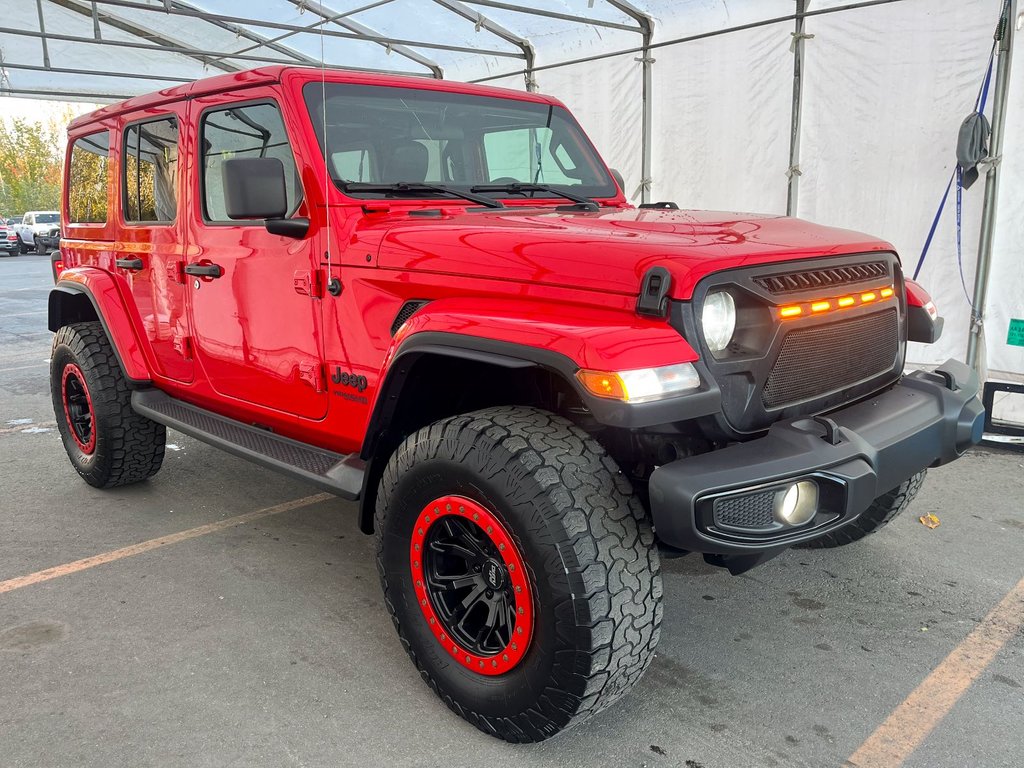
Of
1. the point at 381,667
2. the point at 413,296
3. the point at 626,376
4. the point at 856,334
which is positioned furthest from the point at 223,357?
the point at 856,334

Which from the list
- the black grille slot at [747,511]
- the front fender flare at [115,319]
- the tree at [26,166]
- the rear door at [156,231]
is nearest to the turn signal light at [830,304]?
the black grille slot at [747,511]

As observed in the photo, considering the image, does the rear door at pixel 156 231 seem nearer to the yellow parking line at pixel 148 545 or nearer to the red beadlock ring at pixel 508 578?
the yellow parking line at pixel 148 545

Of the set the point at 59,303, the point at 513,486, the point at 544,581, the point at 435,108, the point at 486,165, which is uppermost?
the point at 435,108

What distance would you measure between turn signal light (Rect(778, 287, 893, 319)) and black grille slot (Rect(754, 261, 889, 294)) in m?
0.04

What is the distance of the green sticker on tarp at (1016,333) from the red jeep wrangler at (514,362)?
2.79 metres

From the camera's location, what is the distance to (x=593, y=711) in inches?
83.8

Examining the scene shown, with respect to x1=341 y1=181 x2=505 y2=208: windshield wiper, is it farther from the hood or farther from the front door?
the front door

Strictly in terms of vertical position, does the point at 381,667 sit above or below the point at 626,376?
below

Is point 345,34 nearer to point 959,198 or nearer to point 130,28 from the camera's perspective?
point 130,28

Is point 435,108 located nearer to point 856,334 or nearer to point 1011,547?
point 856,334

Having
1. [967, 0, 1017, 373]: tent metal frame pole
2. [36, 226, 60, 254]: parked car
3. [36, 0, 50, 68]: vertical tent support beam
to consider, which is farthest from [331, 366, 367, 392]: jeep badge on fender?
[36, 226, 60, 254]: parked car

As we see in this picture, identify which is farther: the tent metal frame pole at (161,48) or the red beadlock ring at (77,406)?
the tent metal frame pole at (161,48)

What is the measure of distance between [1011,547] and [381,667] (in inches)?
111

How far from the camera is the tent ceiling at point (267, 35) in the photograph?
312 inches
